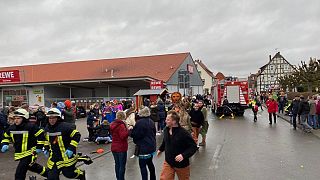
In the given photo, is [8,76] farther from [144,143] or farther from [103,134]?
[144,143]

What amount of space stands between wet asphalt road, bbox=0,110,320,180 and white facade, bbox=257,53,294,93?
6920cm

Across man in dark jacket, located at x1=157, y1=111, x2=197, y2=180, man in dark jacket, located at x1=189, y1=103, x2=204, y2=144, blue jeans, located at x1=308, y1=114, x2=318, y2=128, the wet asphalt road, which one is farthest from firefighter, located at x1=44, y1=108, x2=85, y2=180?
blue jeans, located at x1=308, y1=114, x2=318, y2=128

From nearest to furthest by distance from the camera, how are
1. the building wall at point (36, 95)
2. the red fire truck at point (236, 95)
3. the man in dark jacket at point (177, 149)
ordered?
the man in dark jacket at point (177, 149)
the red fire truck at point (236, 95)
the building wall at point (36, 95)

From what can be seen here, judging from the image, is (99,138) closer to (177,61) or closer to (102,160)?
(102,160)

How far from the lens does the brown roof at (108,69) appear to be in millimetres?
43469

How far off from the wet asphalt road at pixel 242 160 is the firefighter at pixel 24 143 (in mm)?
1870

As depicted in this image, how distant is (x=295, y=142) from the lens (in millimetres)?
12461

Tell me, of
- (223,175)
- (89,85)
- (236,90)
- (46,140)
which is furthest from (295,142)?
(89,85)

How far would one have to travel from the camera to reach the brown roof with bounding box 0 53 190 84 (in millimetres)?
43469

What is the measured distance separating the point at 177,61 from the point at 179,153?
41660mm

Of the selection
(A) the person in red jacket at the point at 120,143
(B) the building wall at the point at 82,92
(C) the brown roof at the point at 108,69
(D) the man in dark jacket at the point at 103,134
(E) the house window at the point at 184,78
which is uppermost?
(C) the brown roof at the point at 108,69

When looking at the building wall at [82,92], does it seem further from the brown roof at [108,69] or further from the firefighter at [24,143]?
the firefighter at [24,143]

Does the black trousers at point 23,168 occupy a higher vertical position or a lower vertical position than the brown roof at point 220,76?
lower

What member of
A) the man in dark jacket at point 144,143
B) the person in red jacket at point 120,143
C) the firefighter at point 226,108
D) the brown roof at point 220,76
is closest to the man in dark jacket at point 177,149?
the man in dark jacket at point 144,143
